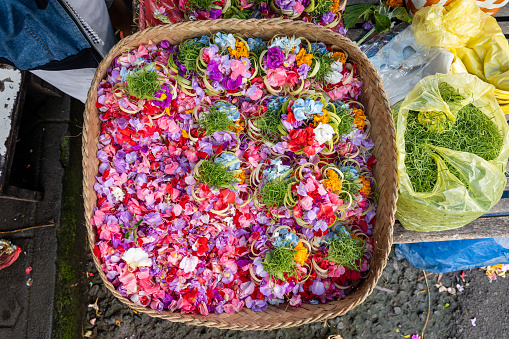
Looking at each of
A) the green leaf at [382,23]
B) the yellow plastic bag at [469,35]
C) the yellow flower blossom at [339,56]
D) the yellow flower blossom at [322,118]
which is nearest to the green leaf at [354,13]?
the green leaf at [382,23]

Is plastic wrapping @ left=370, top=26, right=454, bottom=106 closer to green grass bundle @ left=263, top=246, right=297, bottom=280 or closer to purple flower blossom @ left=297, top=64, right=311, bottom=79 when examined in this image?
purple flower blossom @ left=297, top=64, right=311, bottom=79

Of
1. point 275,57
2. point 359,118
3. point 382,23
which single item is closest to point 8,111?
point 275,57

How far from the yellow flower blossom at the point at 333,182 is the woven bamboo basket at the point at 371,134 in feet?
0.95

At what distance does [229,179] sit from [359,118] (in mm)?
868

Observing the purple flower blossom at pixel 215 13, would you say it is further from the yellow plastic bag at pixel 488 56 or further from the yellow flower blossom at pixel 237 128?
the yellow plastic bag at pixel 488 56

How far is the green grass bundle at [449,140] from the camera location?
1.81m

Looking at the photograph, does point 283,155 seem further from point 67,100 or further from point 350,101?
point 67,100

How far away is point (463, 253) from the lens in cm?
243

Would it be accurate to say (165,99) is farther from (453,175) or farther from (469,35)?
(469,35)

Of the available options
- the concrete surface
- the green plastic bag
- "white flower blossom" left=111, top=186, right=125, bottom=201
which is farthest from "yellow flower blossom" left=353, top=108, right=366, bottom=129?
the concrete surface

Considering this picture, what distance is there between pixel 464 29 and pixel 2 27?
2639 mm

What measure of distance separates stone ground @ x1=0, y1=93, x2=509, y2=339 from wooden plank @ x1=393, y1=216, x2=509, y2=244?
73cm

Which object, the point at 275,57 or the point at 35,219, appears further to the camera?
the point at 35,219

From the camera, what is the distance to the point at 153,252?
5.95 feet
